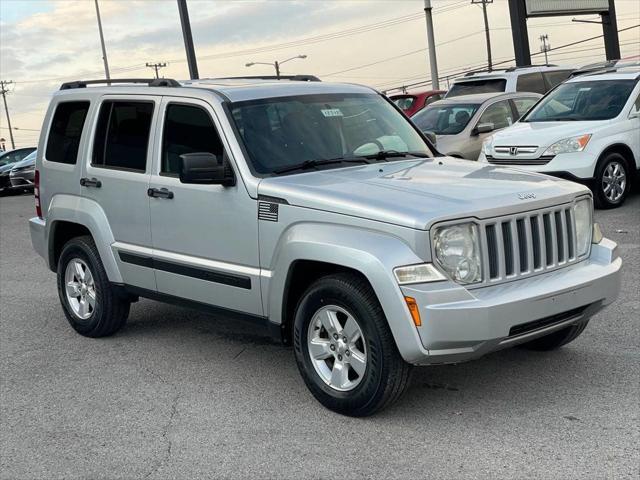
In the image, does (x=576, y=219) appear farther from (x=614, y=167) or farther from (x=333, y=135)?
(x=614, y=167)

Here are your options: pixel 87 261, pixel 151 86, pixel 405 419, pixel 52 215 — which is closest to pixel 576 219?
pixel 405 419

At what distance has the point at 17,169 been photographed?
25.2 m

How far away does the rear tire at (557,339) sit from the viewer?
18.4 feet

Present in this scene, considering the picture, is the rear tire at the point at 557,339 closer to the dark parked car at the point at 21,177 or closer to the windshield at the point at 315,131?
the windshield at the point at 315,131

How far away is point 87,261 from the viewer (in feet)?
22.3

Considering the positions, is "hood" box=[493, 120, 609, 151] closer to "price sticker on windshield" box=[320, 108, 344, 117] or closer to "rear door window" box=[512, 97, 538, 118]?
"rear door window" box=[512, 97, 538, 118]

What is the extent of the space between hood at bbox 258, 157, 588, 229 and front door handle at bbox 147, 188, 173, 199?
922 mm

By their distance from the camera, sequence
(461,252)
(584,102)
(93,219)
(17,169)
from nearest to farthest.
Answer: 1. (461,252)
2. (93,219)
3. (584,102)
4. (17,169)

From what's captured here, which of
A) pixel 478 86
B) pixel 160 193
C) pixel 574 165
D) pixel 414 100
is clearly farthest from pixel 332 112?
pixel 414 100

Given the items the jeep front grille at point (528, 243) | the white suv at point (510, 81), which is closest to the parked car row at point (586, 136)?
the white suv at point (510, 81)

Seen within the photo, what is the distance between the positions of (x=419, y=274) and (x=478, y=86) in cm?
1325

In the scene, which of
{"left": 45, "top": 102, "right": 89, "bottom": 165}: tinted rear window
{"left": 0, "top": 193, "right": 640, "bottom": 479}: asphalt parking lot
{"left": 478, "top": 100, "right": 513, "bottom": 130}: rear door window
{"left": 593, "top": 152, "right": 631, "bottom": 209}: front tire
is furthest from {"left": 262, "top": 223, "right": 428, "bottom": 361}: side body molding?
{"left": 478, "top": 100, "right": 513, "bottom": 130}: rear door window

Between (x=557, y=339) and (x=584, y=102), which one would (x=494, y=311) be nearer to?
(x=557, y=339)

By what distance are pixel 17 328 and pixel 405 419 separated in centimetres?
414
